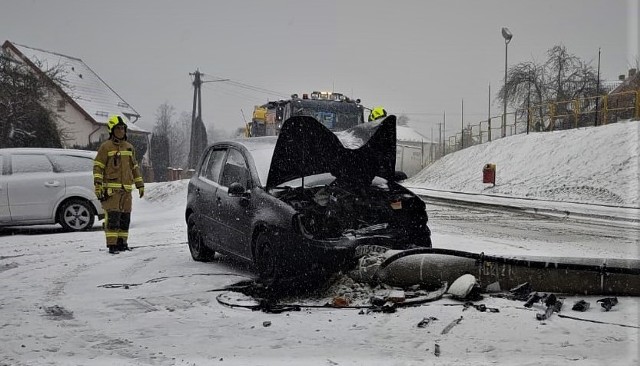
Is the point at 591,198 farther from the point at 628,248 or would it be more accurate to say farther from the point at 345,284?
the point at 345,284

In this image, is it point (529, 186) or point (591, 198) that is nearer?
point (591, 198)

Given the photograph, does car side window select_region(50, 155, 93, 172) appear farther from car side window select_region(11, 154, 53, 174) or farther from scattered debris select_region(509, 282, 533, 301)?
scattered debris select_region(509, 282, 533, 301)

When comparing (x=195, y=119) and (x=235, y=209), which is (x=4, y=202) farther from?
(x=195, y=119)

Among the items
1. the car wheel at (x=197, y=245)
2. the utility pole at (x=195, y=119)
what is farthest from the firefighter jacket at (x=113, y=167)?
the utility pole at (x=195, y=119)

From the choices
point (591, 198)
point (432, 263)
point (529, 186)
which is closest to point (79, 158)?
point (432, 263)

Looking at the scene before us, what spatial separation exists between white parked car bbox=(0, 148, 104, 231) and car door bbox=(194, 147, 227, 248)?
15.3 ft

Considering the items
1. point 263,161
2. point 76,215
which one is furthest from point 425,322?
point 76,215

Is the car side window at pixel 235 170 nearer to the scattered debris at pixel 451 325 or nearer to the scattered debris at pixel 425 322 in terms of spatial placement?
the scattered debris at pixel 425 322

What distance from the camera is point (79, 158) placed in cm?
1219

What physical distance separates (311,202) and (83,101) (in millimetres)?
42767

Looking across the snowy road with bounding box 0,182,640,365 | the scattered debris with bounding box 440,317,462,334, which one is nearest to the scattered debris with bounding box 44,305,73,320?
the snowy road with bounding box 0,182,640,365

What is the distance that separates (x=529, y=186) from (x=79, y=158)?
1901 centimetres

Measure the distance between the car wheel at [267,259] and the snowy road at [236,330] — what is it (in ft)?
1.50

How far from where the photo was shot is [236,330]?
4609 millimetres
